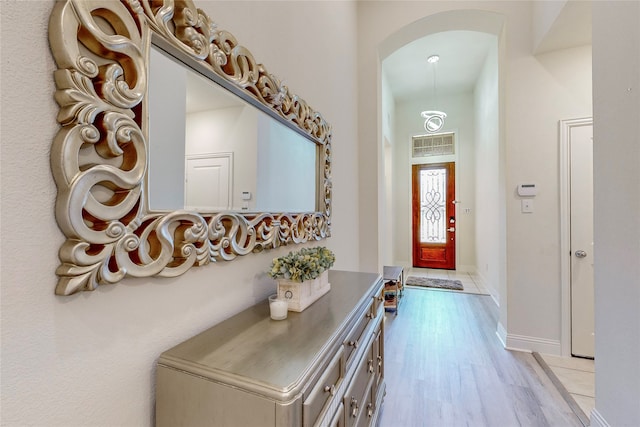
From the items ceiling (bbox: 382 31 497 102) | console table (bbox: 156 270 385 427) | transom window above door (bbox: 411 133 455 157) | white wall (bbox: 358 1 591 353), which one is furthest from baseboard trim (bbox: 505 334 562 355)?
transom window above door (bbox: 411 133 455 157)

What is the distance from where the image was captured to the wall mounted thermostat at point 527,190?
2.46 meters

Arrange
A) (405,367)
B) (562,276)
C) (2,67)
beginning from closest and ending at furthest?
(2,67)
(405,367)
(562,276)

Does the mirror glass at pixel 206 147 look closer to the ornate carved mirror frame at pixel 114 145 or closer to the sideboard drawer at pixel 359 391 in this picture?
the ornate carved mirror frame at pixel 114 145

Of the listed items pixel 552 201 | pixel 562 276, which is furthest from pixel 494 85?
pixel 562 276

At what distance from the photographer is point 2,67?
50 cm

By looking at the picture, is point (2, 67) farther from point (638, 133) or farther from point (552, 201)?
point (552, 201)

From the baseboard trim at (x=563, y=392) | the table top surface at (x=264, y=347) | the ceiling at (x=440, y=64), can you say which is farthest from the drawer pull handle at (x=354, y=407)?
the ceiling at (x=440, y=64)

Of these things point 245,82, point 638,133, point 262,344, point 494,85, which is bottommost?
point 262,344

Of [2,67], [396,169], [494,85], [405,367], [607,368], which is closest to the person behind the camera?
[2,67]

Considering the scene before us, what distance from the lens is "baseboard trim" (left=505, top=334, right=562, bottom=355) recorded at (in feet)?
7.89

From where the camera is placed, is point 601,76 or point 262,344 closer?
point 262,344

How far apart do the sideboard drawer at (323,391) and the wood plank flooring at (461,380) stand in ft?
3.47

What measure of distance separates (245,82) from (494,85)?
385 centimetres

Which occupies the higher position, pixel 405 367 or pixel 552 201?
pixel 552 201
